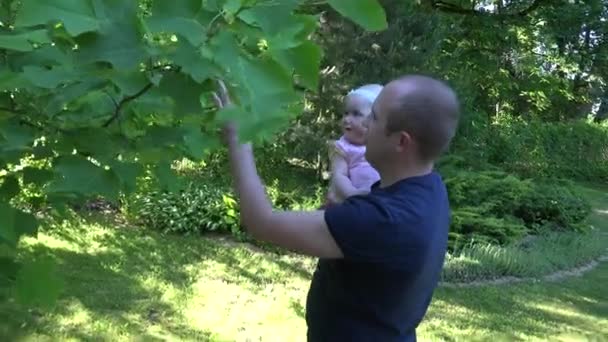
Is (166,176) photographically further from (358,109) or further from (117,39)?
(358,109)

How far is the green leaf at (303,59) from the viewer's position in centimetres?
137

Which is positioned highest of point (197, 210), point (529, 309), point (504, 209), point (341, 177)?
point (341, 177)

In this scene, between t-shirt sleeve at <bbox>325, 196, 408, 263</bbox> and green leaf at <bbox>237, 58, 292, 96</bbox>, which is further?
t-shirt sleeve at <bbox>325, 196, 408, 263</bbox>

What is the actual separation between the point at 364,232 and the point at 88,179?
2.29ft

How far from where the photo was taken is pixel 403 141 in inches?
82.0

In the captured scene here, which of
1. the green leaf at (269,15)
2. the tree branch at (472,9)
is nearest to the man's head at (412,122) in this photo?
the green leaf at (269,15)

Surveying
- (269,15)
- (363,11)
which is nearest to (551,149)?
(363,11)

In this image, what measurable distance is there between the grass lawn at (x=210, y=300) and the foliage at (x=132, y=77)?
3.68 meters

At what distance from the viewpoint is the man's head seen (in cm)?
204

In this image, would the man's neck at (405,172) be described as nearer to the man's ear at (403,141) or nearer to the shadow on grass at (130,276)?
the man's ear at (403,141)

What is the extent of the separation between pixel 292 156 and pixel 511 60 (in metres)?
14.1

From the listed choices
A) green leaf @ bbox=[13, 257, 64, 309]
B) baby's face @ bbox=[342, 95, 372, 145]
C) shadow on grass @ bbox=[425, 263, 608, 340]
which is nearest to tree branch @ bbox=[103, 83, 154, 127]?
green leaf @ bbox=[13, 257, 64, 309]

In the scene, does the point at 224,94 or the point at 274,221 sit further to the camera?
the point at 274,221

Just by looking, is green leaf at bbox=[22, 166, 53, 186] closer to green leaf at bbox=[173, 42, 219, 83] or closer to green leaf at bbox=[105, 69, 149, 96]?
green leaf at bbox=[105, 69, 149, 96]
